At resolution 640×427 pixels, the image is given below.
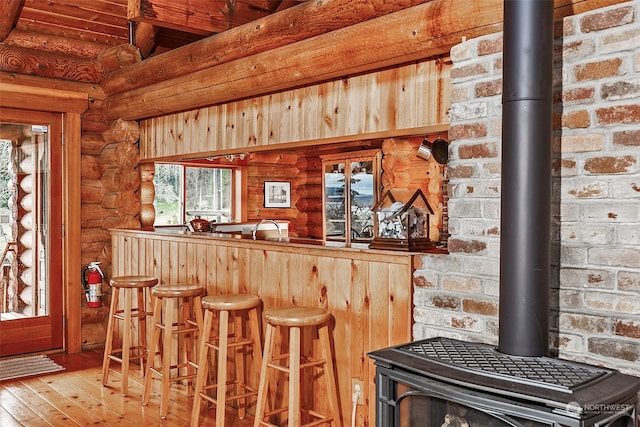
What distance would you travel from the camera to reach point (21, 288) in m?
5.35

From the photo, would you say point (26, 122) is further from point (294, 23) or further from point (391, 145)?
point (391, 145)

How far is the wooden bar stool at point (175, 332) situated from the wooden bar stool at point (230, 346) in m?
0.25

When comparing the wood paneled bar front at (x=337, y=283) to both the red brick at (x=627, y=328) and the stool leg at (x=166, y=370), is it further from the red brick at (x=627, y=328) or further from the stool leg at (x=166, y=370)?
the red brick at (x=627, y=328)

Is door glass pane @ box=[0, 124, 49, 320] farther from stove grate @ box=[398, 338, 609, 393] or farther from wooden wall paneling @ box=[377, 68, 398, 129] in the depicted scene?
stove grate @ box=[398, 338, 609, 393]

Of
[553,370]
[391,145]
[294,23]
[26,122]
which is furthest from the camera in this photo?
[391,145]

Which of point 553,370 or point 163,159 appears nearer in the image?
point 553,370

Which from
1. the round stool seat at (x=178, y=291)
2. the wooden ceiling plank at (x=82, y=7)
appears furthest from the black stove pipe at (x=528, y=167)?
the wooden ceiling plank at (x=82, y=7)

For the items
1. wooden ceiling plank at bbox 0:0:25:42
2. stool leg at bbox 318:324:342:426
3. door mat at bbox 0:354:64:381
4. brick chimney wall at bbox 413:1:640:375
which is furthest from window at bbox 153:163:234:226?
brick chimney wall at bbox 413:1:640:375

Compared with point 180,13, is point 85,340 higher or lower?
lower

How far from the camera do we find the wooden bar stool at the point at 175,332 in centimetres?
394

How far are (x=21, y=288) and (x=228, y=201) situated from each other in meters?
4.01

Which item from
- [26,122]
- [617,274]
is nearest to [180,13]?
[26,122]

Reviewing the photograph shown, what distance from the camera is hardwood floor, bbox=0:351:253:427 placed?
12.6ft

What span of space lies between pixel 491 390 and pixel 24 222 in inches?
186
